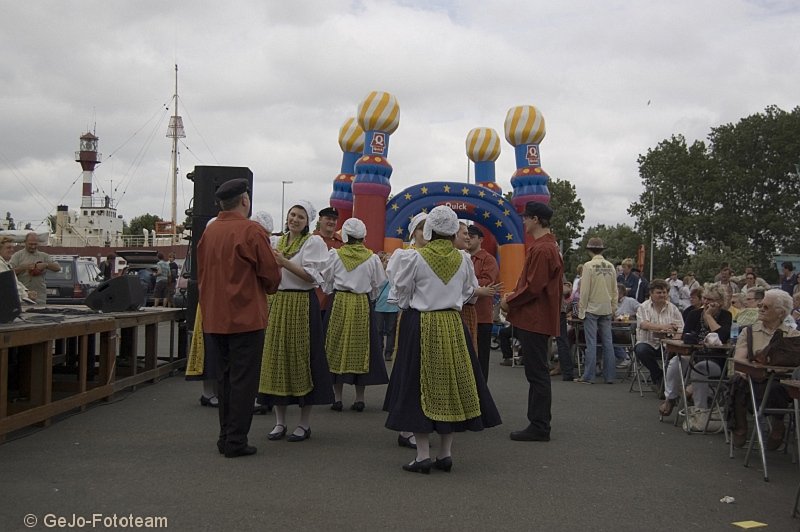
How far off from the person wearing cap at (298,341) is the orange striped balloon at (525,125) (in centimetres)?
1222

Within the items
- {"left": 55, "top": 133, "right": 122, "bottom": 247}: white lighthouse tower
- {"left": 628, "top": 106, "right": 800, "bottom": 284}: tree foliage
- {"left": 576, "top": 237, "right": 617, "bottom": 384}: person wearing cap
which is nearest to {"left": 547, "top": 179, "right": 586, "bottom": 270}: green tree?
{"left": 628, "top": 106, "right": 800, "bottom": 284}: tree foliage

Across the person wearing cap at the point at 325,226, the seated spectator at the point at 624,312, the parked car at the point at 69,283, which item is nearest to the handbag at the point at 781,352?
the person wearing cap at the point at 325,226

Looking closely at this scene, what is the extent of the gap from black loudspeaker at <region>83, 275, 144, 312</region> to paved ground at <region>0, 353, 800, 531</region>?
1779mm

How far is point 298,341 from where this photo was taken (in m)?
6.31

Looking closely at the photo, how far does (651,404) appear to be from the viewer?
344 inches

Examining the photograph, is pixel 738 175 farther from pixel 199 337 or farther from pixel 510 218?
pixel 199 337

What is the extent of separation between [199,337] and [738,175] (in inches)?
1958

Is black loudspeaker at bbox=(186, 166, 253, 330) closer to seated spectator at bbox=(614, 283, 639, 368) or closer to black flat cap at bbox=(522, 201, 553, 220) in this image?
black flat cap at bbox=(522, 201, 553, 220)

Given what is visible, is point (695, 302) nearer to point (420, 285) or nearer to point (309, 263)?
point (420, 285)

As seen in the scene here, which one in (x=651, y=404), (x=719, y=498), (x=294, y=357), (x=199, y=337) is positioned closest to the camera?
(x=719, y=498)

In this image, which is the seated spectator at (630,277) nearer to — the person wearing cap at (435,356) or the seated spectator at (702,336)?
the seated spectator at (702,336)

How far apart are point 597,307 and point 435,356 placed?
229 inches

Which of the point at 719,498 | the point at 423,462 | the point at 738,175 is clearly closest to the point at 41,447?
the point at 423,462
